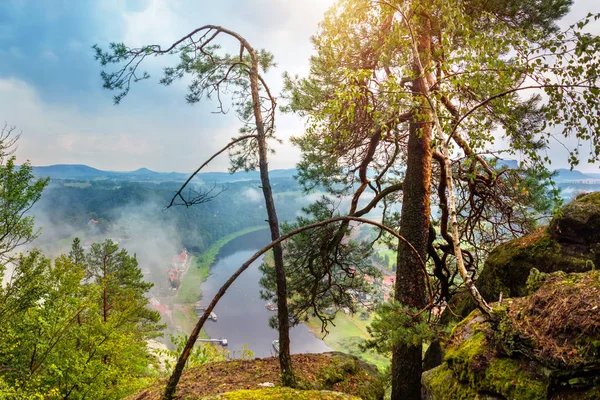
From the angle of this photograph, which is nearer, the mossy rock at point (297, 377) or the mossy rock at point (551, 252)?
the mossy rock at point (551, 252)

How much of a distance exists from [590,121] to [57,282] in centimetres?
998

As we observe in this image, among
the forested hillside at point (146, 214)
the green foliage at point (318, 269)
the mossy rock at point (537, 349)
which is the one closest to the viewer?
the mossy rock at point (537, 349)

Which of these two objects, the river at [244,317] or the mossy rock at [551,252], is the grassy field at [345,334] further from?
the mossy rock at [551,252]

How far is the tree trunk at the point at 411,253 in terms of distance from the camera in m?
4.89

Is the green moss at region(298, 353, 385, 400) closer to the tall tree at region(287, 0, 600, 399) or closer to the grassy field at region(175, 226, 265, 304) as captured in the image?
the tall tree at region(287, 0, 600, 399)

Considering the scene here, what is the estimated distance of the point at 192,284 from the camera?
6781cm

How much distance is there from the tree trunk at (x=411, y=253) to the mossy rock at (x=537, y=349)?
2.65 meters

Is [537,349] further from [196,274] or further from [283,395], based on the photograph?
[196,274]

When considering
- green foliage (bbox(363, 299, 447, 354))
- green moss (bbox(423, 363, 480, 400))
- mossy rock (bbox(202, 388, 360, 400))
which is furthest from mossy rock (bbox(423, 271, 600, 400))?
mossy rock (bbox(202, 388, 360, 400))

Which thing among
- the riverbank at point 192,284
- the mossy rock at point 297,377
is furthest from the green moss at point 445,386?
the riverbank at point 192,284

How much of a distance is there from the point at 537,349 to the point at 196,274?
77.9 metres

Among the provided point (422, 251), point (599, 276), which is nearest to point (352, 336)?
point (422, 251)

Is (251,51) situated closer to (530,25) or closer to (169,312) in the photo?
(530,25)

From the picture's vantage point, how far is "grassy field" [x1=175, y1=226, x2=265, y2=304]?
6214 cm
